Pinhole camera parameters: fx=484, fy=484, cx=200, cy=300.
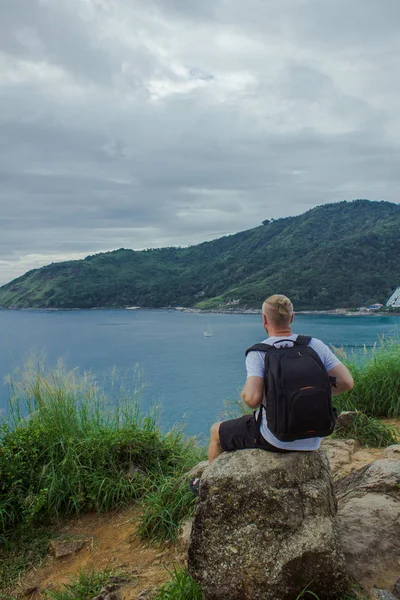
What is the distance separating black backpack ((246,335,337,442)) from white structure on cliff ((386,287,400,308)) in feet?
245

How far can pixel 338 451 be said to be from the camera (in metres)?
5.16

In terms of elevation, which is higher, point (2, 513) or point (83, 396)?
point (83, 396)

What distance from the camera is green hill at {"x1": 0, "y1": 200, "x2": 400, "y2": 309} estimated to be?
8288 centimetres

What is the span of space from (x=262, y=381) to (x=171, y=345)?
57.5 m

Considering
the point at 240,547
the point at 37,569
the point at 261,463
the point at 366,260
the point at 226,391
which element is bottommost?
the point at 226,391

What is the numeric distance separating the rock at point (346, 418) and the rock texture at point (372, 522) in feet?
6.70

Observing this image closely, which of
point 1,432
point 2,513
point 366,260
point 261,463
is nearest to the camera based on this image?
point 261,463

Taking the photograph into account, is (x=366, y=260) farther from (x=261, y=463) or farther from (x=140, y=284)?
(x=261, y=463)

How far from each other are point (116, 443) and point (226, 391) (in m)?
30.1

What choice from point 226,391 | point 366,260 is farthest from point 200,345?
point 366,260

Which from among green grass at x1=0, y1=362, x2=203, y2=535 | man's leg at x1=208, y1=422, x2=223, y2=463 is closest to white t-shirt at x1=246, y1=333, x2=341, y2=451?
man's leg at x1=208, y1=422, x2=223, y2=463

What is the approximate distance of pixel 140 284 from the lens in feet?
409

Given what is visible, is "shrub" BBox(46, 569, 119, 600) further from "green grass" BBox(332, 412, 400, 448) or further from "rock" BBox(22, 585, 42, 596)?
"green grass" BBox(332, 412, 400, 448)

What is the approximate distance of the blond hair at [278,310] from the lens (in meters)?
2.89
